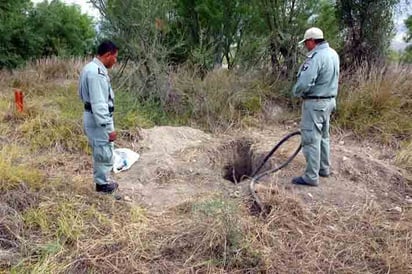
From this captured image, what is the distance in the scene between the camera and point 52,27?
460 inches

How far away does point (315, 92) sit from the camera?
4.52 metres

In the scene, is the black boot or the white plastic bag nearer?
the black boot

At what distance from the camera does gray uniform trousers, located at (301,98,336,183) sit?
179 inches

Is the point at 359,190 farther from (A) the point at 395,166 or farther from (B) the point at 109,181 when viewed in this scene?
(B) the point at 109,181

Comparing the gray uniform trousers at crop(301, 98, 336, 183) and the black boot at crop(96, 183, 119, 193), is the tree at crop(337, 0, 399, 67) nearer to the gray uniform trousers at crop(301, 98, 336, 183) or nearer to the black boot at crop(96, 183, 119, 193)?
the gray uniform trousers at crop(301, 98, 336, 183)

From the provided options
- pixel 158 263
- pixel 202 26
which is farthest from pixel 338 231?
pixel 202 26

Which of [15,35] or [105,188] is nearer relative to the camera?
[105,188]

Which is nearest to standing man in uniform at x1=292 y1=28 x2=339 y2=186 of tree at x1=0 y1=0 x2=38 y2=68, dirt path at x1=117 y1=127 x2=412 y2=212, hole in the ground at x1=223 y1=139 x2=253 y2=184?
dirt path at x1=117 y1=127 x2=412 y2=212

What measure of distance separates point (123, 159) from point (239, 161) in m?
1.58

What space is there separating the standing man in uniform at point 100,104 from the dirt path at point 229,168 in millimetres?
491

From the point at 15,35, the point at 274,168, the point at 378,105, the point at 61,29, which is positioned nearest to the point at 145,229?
the point at 274,168

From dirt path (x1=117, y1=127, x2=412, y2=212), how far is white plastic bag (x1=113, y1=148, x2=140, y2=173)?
9cm

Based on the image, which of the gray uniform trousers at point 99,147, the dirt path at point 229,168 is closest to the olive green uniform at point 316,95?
the dirt path at point 229,168

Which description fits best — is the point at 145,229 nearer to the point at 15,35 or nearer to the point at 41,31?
the point at 15,35
